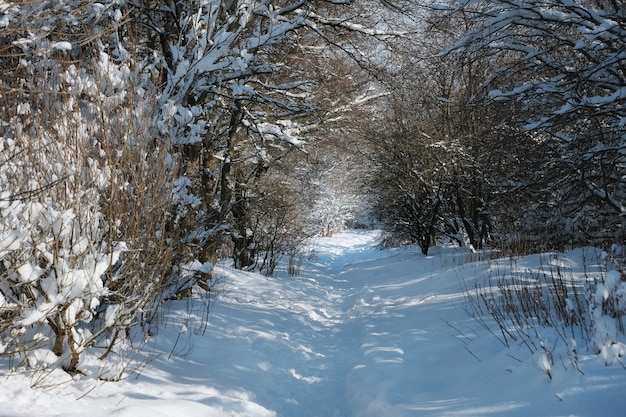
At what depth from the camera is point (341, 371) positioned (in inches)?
168

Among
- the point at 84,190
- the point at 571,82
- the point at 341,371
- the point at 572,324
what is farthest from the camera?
the point at 571,82

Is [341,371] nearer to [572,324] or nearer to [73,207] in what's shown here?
[572,324]

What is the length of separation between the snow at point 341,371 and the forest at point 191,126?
1.34 ft

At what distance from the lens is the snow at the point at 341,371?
263cm

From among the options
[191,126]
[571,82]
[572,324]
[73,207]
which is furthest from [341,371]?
[571,82]

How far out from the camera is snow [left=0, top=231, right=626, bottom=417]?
8.62ft

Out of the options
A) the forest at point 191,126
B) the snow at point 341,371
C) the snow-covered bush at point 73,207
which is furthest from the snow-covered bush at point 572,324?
the snow-covered bush at point 73,207

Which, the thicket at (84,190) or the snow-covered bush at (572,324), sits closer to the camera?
the thicket at (84,190)

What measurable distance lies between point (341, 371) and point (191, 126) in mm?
3110

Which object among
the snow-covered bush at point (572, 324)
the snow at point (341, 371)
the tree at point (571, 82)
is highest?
the tree at point (571, 82)

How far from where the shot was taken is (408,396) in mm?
3244

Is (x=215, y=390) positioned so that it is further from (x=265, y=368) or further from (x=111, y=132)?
(x=111, y=132)

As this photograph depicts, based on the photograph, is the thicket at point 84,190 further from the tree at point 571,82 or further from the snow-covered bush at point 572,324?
the snow-covered bush at point 572,324

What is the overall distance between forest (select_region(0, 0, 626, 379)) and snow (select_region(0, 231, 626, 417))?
0.41m
